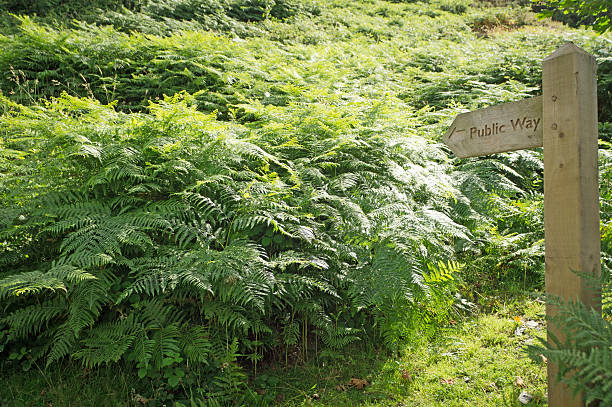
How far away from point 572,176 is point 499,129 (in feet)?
1.76

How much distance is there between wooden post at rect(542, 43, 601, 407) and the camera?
7.18ft

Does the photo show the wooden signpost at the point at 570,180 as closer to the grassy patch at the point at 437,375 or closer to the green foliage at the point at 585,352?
the green foliage at the point at 585,352

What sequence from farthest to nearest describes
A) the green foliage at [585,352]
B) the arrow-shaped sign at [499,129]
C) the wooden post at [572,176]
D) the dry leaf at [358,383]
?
1. the dry leaf at [358,383]
2. the arrow-shaped sign at [499,129]
3. the wooden post at [572,176]
4. the green foliage at [585,352]

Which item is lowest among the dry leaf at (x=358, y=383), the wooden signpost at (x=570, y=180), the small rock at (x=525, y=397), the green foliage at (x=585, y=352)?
the dry leaf at (x=358, y=383)

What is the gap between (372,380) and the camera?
3.17 m

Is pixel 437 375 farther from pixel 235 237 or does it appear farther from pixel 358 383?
pixel 235 237

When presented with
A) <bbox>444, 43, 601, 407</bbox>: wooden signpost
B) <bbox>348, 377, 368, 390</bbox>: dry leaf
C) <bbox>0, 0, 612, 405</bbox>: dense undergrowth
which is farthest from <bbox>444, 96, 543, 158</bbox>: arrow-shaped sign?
<bbox>348, 377, 368, 390</bbox>: dry leaf

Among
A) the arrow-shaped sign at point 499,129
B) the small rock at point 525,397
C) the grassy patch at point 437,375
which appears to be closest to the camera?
the arrow-shaped sign at point 499,129

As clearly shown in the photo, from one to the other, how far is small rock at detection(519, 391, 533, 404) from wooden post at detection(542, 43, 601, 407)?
55 cm

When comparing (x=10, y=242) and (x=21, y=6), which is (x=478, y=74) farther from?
(x=21, y=6)

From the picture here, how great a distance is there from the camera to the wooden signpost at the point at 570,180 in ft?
7.18

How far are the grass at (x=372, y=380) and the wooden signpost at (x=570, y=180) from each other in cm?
76

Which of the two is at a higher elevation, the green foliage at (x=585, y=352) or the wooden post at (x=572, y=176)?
the wooden post at (x=572, y=176)

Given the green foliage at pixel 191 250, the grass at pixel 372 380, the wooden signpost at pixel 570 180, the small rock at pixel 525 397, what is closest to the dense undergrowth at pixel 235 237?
the green foliage at pixel 191 250
